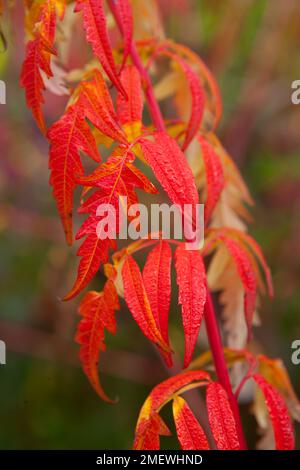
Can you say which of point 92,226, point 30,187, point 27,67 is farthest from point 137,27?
point 30,187

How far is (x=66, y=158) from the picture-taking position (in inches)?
21.3

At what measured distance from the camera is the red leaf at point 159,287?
0.54 meters

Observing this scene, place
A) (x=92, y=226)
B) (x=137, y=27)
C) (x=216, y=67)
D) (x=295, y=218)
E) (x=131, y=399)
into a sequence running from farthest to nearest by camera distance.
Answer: (x=216, y=67)
(x=295, y=218)
(x=131, y=399)
(x=137, y=27)
(x=92, y=226)

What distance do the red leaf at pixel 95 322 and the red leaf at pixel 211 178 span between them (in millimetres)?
143

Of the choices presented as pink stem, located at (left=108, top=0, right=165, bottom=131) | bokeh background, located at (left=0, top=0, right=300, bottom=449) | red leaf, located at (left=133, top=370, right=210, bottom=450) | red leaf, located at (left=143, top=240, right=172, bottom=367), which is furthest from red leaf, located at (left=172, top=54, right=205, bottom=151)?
bokeh background, located at (left=0, top=0, right=300, bottom=449)

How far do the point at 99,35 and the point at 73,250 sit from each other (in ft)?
3.09

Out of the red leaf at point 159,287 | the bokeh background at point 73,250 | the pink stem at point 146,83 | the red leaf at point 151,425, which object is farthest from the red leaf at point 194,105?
the bokeh background at point 73,250

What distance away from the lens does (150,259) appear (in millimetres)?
567

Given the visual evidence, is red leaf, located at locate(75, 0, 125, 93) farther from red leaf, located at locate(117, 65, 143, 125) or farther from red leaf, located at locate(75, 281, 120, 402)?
red leaf, located at locate(75, 281, 120, 402)

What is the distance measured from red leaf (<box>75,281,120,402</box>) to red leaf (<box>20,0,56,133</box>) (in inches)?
6.5

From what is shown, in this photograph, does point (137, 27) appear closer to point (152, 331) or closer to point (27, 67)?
point (27, 67)

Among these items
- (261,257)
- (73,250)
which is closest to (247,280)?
(261,257)

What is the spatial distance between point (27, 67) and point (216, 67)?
47.8 inches

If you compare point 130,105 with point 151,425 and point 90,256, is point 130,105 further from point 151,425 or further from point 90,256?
point 151,425
